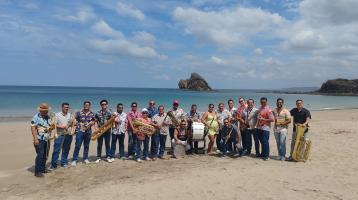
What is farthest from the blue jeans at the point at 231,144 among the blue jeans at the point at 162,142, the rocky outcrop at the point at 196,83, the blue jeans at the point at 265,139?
the rocky outcrop at the point at 196,83

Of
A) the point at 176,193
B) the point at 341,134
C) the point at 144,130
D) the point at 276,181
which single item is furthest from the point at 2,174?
the point at 341,134

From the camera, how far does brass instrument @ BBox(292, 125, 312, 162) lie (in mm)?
9672

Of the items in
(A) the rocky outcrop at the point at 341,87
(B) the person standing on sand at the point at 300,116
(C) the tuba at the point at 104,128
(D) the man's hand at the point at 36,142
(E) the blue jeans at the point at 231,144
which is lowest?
(E) the blue jeans at the point at 231,144

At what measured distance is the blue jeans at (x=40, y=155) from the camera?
313 inches

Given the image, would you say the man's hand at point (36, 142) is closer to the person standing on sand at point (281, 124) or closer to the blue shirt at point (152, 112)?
the blue shirt at point (152, 112)

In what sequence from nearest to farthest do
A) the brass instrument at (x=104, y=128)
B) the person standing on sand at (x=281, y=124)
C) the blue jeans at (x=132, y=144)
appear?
the brass instrument at (x=104, y=128) → the blue jeans at (x=132, y=144) → the person standing on sand at (x=281, y=124)

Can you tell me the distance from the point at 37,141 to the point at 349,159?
7.88m

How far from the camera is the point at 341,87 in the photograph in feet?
337

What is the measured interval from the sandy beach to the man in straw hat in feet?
1.02

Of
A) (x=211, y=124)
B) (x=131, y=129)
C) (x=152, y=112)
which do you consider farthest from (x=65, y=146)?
(x=211, y=124)

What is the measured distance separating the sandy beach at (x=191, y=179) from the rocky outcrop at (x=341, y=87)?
99.6 metres

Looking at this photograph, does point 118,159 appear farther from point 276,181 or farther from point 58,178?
point 276,181

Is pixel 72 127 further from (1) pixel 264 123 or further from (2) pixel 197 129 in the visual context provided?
(1) pixel 264 123

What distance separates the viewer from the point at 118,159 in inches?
378
